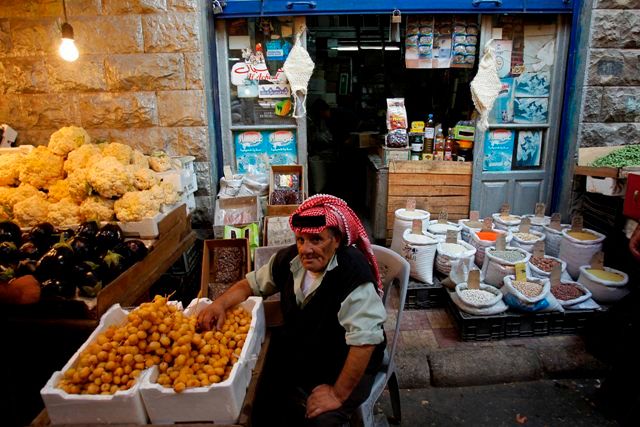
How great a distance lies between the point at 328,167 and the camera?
7367 millimetres

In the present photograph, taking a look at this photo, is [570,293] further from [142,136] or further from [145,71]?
[145,71]

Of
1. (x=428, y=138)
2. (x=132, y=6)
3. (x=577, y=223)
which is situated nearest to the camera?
(x=577, y=223)

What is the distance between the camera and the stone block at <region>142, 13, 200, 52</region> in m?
4.34

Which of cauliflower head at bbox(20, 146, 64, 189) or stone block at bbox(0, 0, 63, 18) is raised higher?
stone block at bbox(0, 0, 63, 18)

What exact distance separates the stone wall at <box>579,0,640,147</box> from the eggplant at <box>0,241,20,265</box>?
18.5ft

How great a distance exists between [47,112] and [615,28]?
21.0 feet

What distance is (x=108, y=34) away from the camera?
4387mm

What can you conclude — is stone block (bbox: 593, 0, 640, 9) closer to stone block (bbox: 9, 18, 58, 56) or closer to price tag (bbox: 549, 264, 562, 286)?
price tag (bbox: 549, 264, 562, 286)

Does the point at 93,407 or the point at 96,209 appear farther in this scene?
the point at 96,209

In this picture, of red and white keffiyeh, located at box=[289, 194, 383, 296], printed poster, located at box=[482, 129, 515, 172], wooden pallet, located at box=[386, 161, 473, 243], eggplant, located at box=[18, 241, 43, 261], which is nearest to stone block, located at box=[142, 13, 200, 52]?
eggplant, located at box=[18, 241, 43, 261]

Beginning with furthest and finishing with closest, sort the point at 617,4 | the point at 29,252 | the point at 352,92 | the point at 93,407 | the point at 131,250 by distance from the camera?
the point at 352,92 < the point at 617,4 < the point at 131,250 < the point at 29,252 < the point at 93,407

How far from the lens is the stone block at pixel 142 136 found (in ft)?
15.2

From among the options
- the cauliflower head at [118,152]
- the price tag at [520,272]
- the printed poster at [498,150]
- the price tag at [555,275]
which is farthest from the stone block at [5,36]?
the price tag at [555,275]

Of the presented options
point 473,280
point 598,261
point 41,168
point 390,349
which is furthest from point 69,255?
point 598,261
